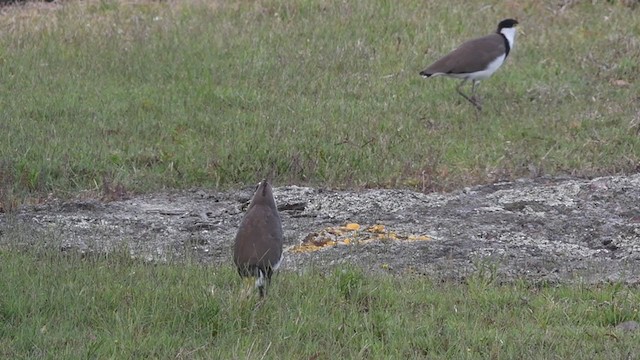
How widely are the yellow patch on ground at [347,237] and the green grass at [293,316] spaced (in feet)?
3.74

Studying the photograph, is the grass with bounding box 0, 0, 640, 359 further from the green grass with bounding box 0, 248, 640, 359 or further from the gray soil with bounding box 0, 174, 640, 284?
the gray soil with bounding box 0, 174, 640, 284

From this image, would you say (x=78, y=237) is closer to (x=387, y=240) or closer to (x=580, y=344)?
(x=387, y=240)

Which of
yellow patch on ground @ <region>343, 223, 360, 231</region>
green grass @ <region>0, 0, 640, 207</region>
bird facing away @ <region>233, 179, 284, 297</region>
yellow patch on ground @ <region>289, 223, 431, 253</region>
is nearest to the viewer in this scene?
bird facing away @ <region>233, 179, 284, 297</region>

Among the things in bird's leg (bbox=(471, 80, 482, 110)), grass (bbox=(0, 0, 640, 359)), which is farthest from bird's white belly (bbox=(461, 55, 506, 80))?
grass (bbox=(0, 0, 640, 359))

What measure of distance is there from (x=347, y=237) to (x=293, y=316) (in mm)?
2455

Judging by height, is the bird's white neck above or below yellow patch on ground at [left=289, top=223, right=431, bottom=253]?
above

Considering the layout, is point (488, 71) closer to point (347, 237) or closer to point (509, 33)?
point (509, 33)

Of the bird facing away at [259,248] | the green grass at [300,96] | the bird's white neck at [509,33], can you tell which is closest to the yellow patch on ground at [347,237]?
the bird facing away at [259,248]

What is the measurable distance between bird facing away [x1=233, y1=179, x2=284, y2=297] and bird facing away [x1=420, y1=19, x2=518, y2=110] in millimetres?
7003

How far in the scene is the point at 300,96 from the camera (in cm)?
1445

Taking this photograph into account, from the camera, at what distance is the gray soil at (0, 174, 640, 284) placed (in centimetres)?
884

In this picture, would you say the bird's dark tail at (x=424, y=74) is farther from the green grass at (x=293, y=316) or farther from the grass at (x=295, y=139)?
the green grass at (x=293, y=316)

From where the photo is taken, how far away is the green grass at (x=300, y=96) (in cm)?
1213

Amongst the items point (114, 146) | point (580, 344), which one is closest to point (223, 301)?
point (580, 344)
